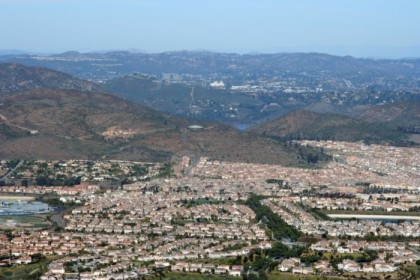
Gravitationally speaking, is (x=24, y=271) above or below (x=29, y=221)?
above

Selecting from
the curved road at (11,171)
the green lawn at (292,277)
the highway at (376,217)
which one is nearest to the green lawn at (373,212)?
the highway at (376,217)

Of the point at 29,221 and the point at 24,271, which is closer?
the point at 24,271

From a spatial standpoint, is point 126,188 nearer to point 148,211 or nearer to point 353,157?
point 148,211

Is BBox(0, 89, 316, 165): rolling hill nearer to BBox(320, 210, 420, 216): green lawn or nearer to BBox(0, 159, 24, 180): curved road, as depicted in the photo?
BBox(0, 159, 24, 180): curved road

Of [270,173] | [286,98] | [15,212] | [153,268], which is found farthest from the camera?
[286,98]

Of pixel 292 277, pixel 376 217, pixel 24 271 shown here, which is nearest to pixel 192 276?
pixel 292 277

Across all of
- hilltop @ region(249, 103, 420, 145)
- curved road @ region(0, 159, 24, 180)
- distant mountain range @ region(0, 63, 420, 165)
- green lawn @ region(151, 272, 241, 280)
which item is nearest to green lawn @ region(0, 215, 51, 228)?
green lawn @ region(151, 272, 241, 280)

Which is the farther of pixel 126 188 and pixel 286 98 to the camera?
pixel 286 98

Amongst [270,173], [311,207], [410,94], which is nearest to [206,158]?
[270,173]

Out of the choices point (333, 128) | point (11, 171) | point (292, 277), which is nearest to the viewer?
point (292, 277)

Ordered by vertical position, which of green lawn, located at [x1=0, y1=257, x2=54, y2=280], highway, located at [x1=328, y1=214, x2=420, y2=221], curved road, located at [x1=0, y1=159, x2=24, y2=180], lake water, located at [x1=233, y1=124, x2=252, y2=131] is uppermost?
green lawn, located at [x1=0, y1=257, x2=54, y2=280]

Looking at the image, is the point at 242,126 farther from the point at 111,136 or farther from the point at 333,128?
the point at 111,136
